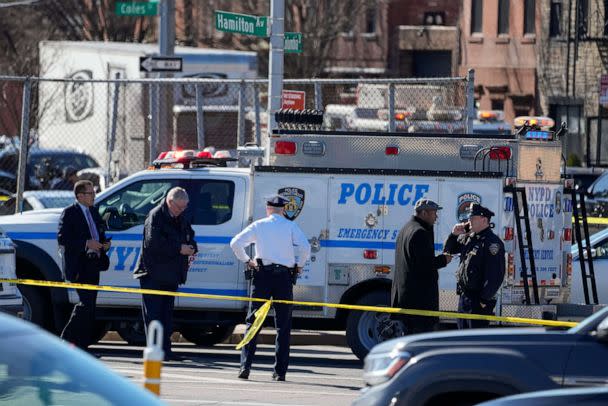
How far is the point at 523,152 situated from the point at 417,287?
2459mm

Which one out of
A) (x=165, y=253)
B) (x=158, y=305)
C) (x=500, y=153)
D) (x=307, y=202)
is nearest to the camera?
(x=165, y=253)

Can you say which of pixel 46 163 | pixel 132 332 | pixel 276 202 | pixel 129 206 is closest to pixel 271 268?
pixel 276 202

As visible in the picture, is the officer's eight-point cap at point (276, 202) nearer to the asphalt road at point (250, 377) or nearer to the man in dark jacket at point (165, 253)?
the man in dark jacket at point (165, 253)

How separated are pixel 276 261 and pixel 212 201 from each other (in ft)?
5.81

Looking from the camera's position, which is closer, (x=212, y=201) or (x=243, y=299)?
(x=243, y=299)

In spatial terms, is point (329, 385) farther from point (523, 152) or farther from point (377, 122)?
point (377, 122)

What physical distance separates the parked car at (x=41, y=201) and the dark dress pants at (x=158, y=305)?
253 inches

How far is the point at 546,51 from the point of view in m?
42.4

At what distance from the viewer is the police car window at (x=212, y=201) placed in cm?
1373

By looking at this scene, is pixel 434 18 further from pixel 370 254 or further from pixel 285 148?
pixel 370 254

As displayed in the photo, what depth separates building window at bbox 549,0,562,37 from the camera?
136 feet

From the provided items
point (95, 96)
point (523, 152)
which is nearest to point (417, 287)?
point (523, 152)

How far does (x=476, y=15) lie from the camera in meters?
45.4

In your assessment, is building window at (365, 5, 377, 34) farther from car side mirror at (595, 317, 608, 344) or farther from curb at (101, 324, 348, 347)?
car side mirror at (595, 317, 608, 344)
